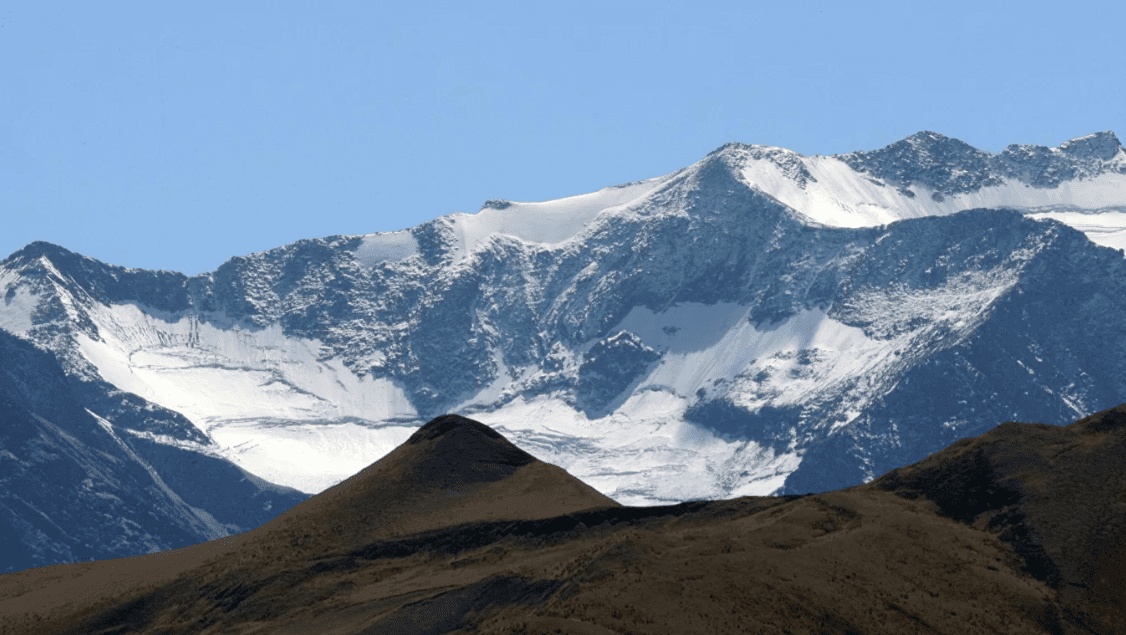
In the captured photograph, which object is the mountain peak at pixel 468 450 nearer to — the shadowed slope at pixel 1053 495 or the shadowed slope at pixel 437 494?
the shadowed slope at pixel 437 494

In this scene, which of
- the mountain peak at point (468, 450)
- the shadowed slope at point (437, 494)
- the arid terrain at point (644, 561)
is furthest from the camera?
the mountain peak at point (468, 450)

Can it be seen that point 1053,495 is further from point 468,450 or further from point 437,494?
point 468,450

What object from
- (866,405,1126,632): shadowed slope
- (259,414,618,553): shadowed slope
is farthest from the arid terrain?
(259,414,618,553): shadowed slope

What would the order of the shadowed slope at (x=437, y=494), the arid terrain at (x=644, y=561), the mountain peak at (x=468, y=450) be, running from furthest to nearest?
the mountain peak at (x=468, y=450) < the shadowed slope at (x=437, y=494) < the arid terrain at (x=644, y=561)

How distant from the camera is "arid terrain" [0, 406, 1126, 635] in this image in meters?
98.4

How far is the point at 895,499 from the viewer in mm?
117312

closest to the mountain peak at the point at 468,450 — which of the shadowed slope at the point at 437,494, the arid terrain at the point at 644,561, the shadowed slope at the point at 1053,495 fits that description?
the shadowed slope at the point at 437,494

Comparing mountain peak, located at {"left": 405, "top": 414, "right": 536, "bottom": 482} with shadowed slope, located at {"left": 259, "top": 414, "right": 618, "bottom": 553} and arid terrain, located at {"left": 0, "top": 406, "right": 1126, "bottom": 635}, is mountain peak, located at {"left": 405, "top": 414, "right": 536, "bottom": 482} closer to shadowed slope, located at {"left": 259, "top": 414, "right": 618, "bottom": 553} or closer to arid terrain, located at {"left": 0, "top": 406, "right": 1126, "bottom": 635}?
shadowed slope, located at {"left": 259, "top": 414, "right": 618, "bottom": 553}

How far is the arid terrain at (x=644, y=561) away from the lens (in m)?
98.4

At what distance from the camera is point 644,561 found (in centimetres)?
10138

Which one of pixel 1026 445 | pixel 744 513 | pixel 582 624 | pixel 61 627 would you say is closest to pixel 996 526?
pixel 1026 445

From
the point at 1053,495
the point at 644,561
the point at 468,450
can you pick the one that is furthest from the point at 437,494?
the point at 1053,495

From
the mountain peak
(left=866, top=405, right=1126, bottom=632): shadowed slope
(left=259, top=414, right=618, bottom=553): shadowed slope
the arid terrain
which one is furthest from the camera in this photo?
the mountain peak

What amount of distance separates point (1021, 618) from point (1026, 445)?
19110 mm
